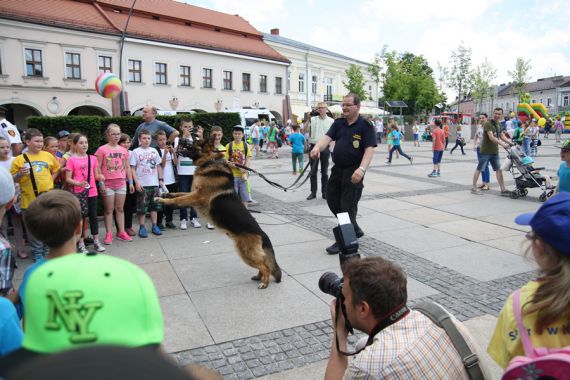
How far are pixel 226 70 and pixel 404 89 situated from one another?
68.1 feet

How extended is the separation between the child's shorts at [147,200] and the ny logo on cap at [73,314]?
6143 mm

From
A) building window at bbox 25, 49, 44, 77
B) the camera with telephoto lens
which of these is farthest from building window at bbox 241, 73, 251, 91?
the camera with telephoto lens

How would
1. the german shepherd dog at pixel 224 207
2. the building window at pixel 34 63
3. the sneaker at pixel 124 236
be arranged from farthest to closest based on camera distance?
1. the building window at pixel 34 63
2. the sneaker at pixel 124 236
3. the german shepherd dog at pixel 224 207

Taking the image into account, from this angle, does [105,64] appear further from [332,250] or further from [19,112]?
[332,250]

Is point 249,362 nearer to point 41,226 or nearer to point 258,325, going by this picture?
point 258,325

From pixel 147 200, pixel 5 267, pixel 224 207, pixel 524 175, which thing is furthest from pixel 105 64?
pixel 5 267

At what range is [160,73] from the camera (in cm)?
3628

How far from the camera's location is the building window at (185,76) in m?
37.6

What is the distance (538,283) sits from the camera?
169 cm

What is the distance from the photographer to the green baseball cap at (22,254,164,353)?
112 centimetres

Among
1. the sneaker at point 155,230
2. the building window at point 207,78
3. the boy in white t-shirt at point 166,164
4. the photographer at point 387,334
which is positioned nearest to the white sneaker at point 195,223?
the boy in white t-shirt at point 166,164

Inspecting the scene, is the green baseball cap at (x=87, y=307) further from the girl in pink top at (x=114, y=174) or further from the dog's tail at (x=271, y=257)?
the girl in pink top at (x=114, y=174)

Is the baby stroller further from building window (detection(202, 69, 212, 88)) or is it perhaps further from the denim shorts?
building window (detection(202, 69, 212, 88))

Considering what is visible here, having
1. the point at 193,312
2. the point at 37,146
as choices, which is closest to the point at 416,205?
the point at 193,312
